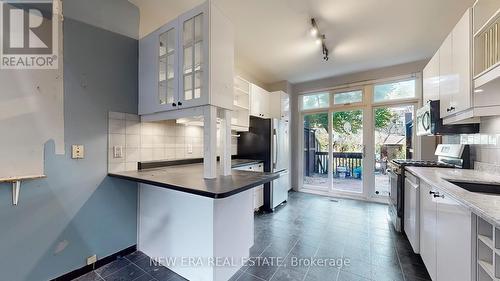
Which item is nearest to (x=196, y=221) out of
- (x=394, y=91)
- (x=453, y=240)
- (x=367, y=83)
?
(x=453, y=240)

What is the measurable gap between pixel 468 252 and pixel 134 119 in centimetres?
289

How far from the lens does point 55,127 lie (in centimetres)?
167

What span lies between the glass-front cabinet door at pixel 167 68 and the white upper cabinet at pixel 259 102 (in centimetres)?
177

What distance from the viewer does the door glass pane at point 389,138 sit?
12.6ft

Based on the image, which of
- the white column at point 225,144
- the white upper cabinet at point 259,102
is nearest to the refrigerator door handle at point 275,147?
the white upper cabinet at point 259,102

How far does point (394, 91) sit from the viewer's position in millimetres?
3930

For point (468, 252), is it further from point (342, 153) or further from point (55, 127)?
point (342, 153)

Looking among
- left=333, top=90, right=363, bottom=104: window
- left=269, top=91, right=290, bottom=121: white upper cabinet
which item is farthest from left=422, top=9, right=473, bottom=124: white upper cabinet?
left=269, top=91, right=290, bottom=121: white upper cabinet

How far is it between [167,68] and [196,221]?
4.86 ft

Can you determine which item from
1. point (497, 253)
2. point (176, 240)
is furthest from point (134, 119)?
point (497, 253)

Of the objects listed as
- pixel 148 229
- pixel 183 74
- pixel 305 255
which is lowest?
pixel 305 255

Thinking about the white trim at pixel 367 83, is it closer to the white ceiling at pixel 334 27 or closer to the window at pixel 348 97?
the window at pixel 348 97

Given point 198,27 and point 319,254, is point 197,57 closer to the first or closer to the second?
point 198,27

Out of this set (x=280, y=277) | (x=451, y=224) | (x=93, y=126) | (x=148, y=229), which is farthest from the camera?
(x=148, y=229)
